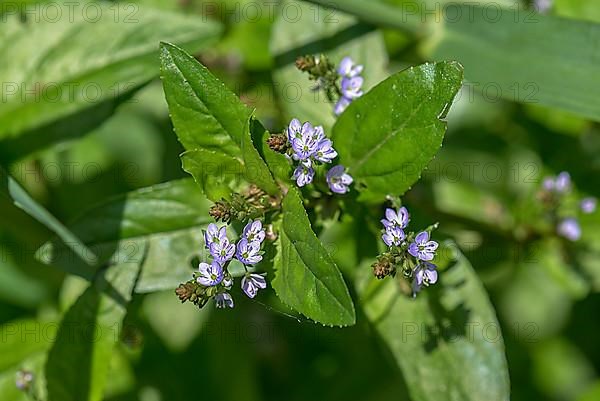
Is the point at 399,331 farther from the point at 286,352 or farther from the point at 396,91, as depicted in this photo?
the point at 286,352

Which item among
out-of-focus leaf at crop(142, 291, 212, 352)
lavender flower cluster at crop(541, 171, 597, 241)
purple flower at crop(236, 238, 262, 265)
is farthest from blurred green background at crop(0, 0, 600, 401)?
purple flower at crop(236, 238, 262, 265)

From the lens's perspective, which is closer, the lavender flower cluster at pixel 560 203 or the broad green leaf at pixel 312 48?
the broad green leaf at pixel 312 48

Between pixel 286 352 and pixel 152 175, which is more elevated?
pixel 152 175

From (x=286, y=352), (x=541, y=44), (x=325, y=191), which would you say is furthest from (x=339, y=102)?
(x=286, y=352)

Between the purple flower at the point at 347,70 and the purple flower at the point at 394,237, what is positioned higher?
the purple flower at the point at 347,70

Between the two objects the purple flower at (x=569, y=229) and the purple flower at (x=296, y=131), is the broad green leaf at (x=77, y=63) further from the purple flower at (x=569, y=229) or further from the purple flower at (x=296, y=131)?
the purple flower at (x=569, y=229)

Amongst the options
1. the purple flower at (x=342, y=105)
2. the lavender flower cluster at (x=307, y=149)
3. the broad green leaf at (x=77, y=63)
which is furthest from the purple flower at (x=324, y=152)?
the broad green leaf at (x=77, y=63)

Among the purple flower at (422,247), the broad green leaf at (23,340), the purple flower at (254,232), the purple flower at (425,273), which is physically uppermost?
the purple flower at (254,232)
